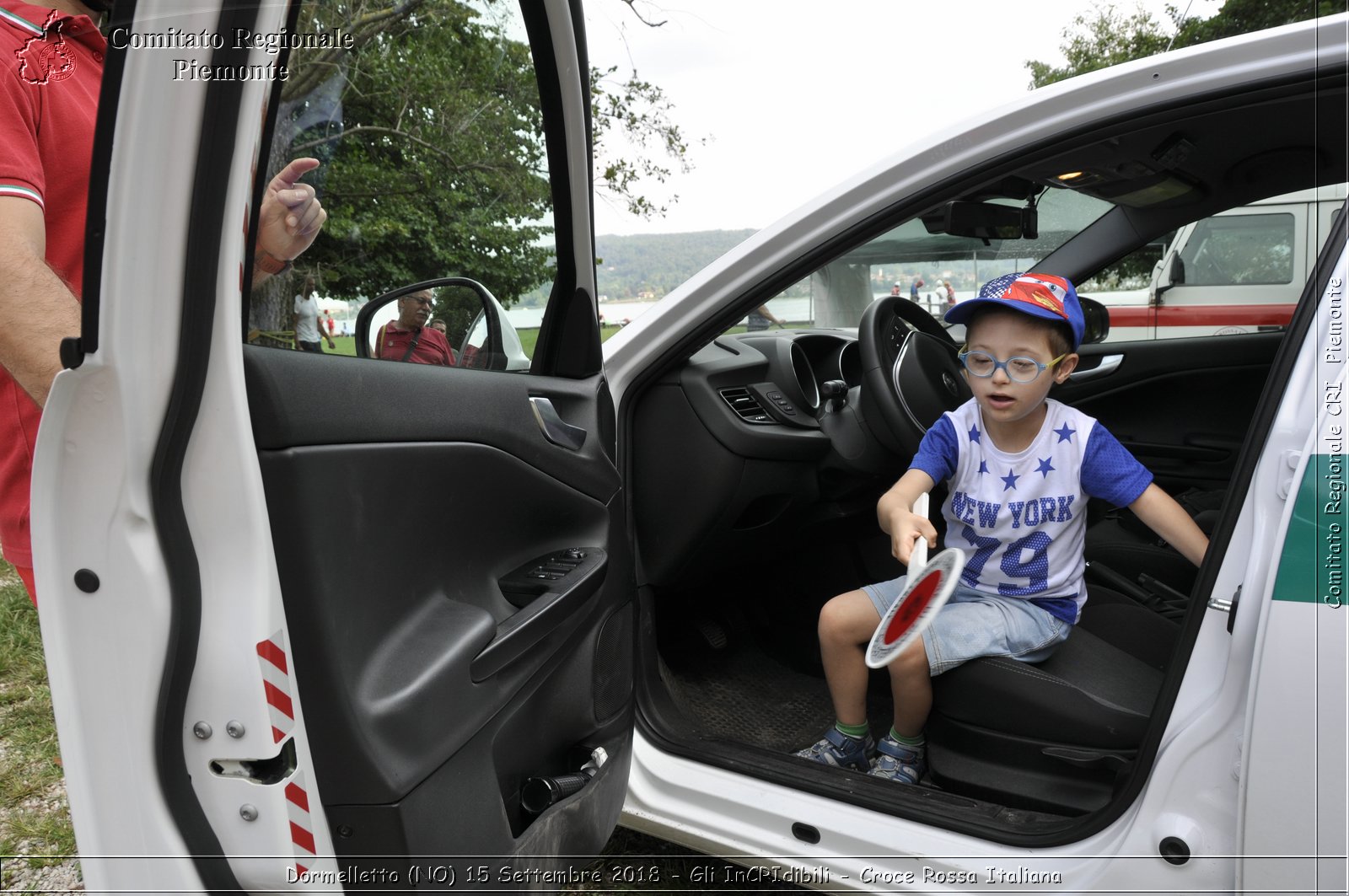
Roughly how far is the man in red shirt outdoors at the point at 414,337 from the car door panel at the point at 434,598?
0.03 meters

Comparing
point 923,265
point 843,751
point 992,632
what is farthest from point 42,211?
point 923,265

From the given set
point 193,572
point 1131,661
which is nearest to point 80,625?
point 193,572

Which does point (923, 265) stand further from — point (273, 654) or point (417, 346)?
point (273, 654)

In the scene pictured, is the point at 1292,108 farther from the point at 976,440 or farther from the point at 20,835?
the point at 20,835

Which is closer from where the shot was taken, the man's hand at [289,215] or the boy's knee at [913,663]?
the man's hand at [289,215]

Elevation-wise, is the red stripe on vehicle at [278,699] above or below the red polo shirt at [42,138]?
below

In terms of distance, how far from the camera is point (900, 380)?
222 cm

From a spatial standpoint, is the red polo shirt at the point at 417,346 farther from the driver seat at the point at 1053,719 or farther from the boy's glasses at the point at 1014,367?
the driver seat at the point at 1053,719

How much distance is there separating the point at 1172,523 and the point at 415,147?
147 centimetres

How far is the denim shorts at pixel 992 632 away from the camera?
168 cm

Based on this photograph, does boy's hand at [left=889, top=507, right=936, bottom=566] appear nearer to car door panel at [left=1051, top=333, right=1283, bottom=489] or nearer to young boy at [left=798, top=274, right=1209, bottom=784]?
young boy at [left=798, top=274, right=1209, bottom=784]

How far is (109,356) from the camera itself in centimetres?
81

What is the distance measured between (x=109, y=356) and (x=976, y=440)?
5.10 feet

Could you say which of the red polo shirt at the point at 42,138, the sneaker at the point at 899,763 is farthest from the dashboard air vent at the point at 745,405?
the red polo shirt at the point at 42,138
